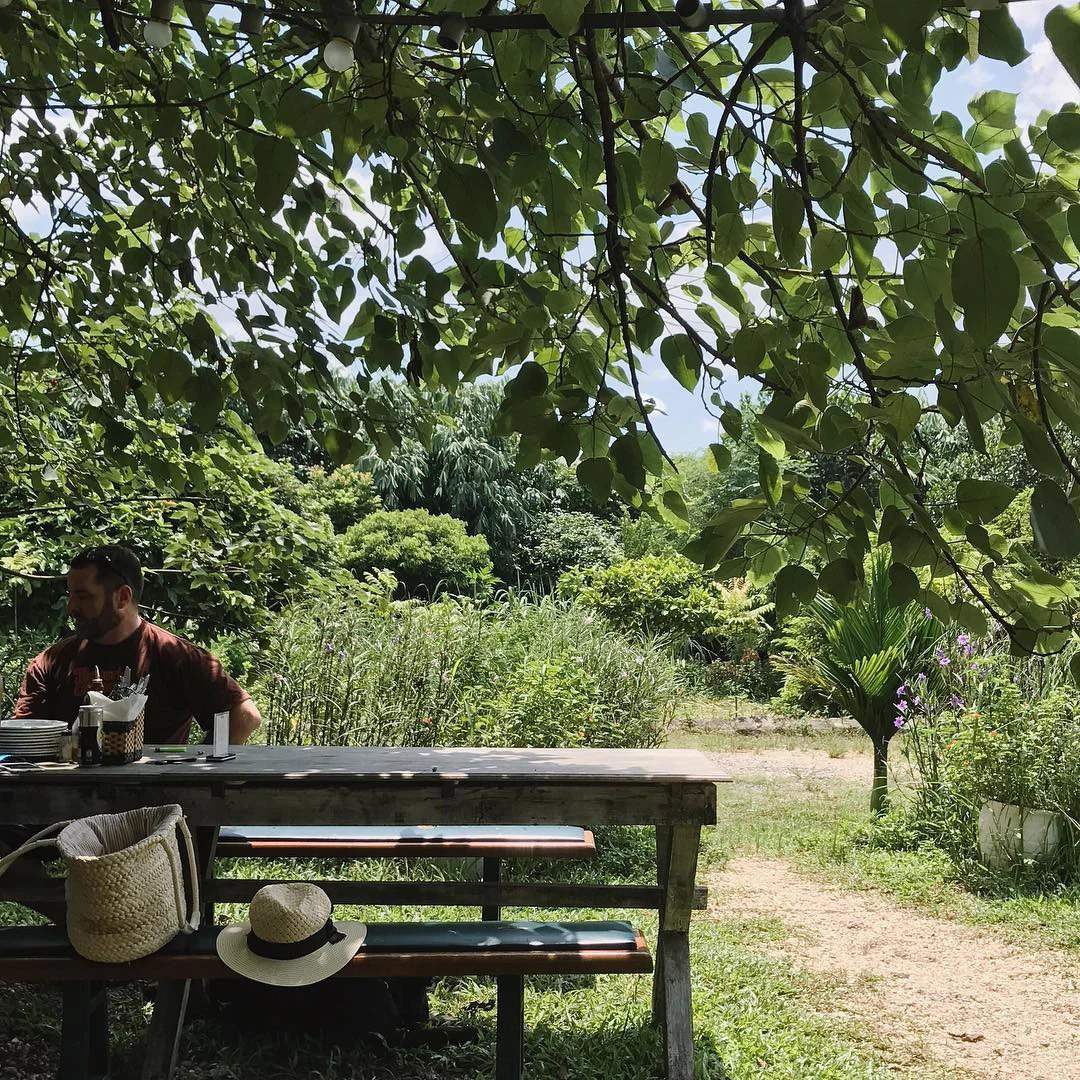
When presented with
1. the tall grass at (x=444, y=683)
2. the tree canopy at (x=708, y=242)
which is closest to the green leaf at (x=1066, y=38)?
the tree canopy at (x=708, y=242)

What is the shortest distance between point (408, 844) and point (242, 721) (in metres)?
0.85

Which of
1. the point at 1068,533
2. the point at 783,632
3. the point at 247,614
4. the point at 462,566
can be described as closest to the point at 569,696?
the point at 247,614

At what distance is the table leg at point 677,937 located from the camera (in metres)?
3.26

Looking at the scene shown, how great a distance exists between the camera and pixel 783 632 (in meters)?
15.6

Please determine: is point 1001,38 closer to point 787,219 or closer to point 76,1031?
point 787,219

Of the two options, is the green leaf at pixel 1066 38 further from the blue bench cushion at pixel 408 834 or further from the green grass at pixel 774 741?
the green grass at pixel 774 741

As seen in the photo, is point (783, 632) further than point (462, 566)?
No

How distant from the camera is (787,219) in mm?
1315

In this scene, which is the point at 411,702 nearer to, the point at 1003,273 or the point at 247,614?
the point at 247,614

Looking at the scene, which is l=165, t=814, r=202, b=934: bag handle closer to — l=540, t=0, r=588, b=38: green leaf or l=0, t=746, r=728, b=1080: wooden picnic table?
l=0, t=746, r=728, b=1080: wooden picnic table

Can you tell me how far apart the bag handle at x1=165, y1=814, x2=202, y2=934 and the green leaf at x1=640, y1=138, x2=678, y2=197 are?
209 cm

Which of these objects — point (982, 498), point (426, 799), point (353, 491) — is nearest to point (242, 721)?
point (426, 799)

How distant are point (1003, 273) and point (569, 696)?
233 inches

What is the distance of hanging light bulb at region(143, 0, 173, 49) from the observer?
49.6 inches
